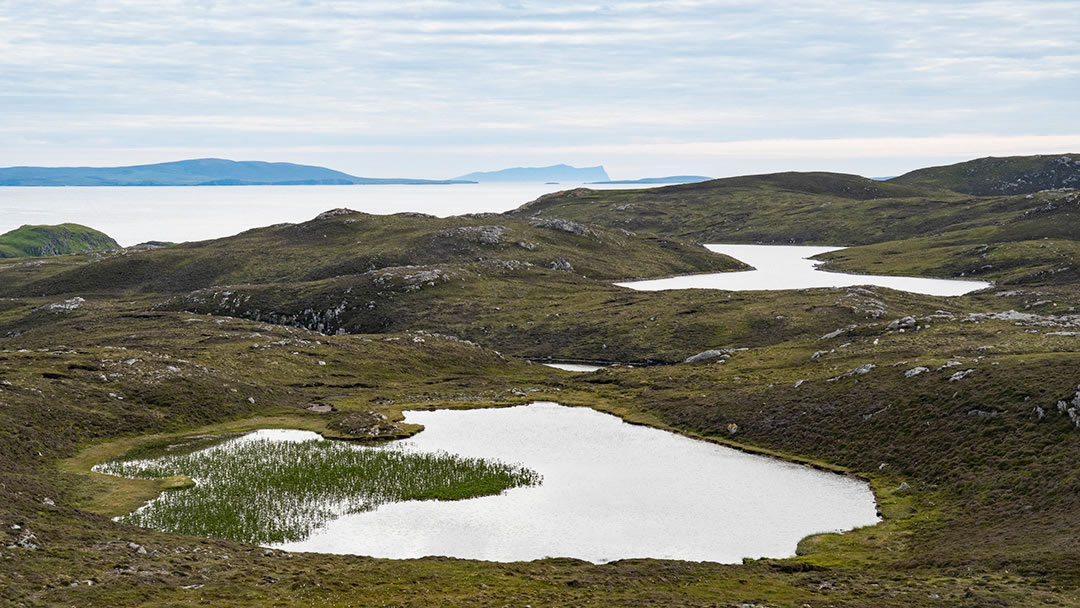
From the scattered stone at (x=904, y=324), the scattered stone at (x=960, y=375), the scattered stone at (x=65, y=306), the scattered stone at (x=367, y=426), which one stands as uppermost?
the scattered stone at (x=904, y=324)

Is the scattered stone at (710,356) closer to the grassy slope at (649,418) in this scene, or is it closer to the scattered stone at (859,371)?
the grassy slope at (649,418)

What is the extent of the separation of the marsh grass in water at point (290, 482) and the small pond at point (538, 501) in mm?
212

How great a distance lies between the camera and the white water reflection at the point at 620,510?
5106cm

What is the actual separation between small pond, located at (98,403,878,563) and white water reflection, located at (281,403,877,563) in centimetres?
13

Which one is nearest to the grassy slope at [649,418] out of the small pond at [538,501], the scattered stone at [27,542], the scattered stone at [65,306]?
the scattered stone at [27,542]

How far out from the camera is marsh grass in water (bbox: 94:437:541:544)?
2174 inches

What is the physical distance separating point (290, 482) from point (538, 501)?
2018cm

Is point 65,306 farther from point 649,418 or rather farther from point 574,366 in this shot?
point 649,418

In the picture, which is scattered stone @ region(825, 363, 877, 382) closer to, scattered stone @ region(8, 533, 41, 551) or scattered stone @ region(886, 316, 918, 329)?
scattered stone @ region(886, 316, 918, 329)

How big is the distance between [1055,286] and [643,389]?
137 m

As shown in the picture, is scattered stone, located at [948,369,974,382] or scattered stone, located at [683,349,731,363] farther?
scattered stone, located at [683,349,731,363]

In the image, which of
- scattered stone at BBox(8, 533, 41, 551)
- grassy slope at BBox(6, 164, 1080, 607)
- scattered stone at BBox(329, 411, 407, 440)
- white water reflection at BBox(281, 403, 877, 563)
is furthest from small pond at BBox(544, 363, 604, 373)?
scattered stone at BBox(8, 533, 41, 551)

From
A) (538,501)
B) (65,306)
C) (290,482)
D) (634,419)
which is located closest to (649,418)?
(634,419)

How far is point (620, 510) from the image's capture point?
191 feet
